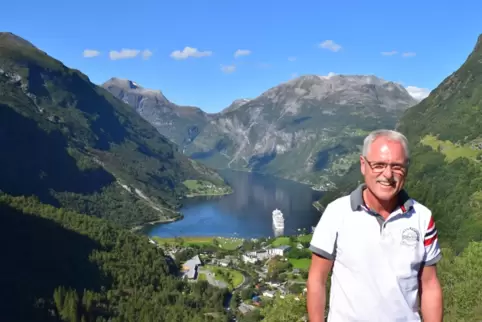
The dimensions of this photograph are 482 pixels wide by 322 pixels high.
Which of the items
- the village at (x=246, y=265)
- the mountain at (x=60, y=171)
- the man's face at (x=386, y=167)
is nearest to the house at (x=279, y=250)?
the village at (x=246, y=265)

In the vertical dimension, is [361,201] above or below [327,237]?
above

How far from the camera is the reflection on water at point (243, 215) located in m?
120

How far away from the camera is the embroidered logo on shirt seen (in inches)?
138

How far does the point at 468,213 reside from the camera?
64688 mm

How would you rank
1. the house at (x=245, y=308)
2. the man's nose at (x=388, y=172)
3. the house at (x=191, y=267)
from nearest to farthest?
1. the man's nose at (x=388, y=172)
2. the house at (x=245, y=308)
3. the house at (x=191, y=267)

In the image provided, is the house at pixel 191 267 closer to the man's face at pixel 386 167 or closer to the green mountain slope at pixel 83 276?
the green mountain slope at pixel 83 276

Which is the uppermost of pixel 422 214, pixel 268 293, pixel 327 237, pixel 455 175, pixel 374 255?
pixel 455 175

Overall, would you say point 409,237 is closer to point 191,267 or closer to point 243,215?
point 191,267

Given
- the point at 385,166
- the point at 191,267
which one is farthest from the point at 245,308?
the point at 385,166

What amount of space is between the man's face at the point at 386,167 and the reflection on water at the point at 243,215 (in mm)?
111321

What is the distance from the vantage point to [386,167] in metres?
3.50

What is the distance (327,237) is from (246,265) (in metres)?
79.8

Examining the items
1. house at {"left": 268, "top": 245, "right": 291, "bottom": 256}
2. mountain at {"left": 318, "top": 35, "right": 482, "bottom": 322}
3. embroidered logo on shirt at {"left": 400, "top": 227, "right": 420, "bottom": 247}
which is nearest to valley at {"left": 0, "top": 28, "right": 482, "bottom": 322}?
mountain at {"left": 318, "top": 35, "right": 482, "bottom": 322}

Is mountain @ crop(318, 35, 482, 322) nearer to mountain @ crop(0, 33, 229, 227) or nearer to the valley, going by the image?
the valley
